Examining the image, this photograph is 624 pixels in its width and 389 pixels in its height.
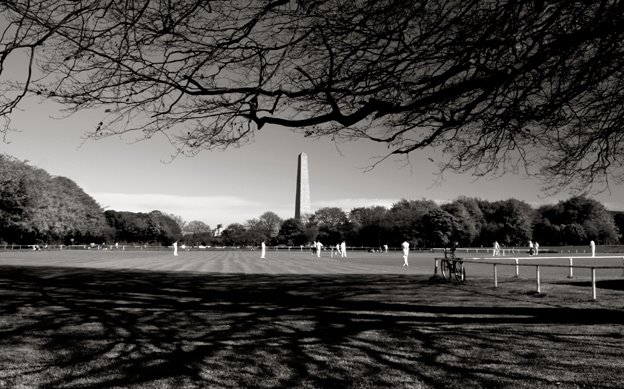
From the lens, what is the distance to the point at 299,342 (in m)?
7.73

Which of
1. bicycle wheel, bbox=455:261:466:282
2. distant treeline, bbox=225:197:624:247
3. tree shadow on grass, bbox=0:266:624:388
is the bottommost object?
tree shadow on grass, bbox=0:266:624:388

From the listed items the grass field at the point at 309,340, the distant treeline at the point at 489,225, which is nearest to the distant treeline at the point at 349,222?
the distant treeline at the point at 489,225

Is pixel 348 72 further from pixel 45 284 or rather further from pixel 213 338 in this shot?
pixel 45 284

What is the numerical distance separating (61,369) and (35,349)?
1322 mm

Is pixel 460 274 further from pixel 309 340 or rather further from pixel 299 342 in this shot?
pixel 299 342

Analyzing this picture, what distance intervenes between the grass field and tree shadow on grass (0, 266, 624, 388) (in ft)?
0.07

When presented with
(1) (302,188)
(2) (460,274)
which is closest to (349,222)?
(1) (302,188)

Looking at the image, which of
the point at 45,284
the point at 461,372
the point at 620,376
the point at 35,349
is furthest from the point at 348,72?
the point at 45,284

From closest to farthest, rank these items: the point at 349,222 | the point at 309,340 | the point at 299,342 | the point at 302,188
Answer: the point at 299,342 → the point at 309,340 → the point at 302,188 → the point at 349,222

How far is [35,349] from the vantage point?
23.5ft

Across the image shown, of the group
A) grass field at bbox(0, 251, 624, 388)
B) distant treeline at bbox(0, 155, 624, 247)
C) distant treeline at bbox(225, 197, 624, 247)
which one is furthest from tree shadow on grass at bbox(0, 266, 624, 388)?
distant treeline at bbox(225, 197, 624, 247)

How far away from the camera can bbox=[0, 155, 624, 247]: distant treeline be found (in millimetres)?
64562

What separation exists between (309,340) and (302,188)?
295 ft

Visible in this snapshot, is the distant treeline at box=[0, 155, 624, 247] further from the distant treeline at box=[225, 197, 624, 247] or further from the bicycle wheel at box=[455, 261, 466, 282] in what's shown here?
the bicycle wheel at box=[455, 261, 466, 282]
